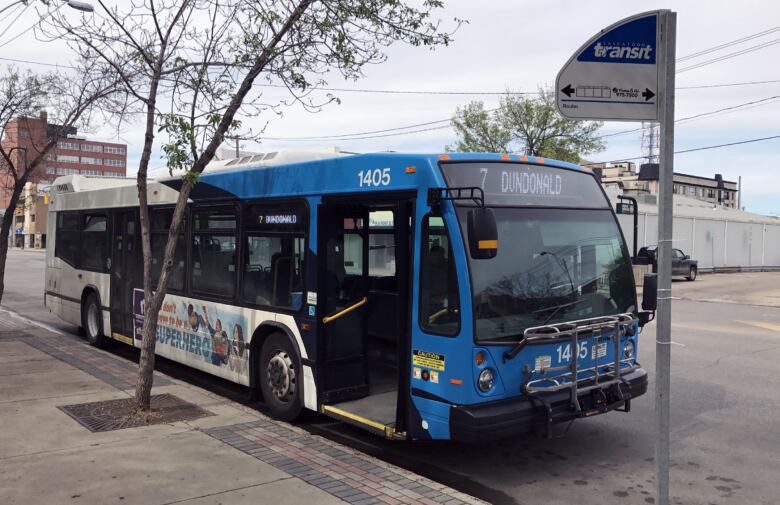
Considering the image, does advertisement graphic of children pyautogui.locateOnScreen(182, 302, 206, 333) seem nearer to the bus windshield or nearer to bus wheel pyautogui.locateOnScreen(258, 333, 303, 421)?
bus wheel pyautogui.locateOnScreen(258, 333, 303, 421)

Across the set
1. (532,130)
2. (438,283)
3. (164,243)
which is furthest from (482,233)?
(532,130)

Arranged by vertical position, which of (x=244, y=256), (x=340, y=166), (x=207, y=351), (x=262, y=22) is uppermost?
(x=262, y=22)

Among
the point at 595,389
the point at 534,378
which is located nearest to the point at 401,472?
the point at 534,378

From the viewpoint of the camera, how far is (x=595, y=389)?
567 centimetres

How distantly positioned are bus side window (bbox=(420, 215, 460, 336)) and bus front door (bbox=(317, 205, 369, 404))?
1371 millimetres

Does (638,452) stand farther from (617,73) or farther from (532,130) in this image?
(532,130)

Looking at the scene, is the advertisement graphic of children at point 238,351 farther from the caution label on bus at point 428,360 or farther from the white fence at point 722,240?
the white fence at point 722,240

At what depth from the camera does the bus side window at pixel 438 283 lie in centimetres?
528

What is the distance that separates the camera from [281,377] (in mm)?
7105

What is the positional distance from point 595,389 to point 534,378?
0.65 meters

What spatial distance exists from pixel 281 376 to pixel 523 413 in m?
2.92

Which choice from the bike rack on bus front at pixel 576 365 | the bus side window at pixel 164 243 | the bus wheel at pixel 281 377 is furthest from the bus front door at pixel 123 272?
the bike rack on bus front at pixel 576 365

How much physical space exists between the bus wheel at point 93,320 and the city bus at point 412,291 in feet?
9.33

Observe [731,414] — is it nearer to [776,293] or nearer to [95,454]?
[95,454]
